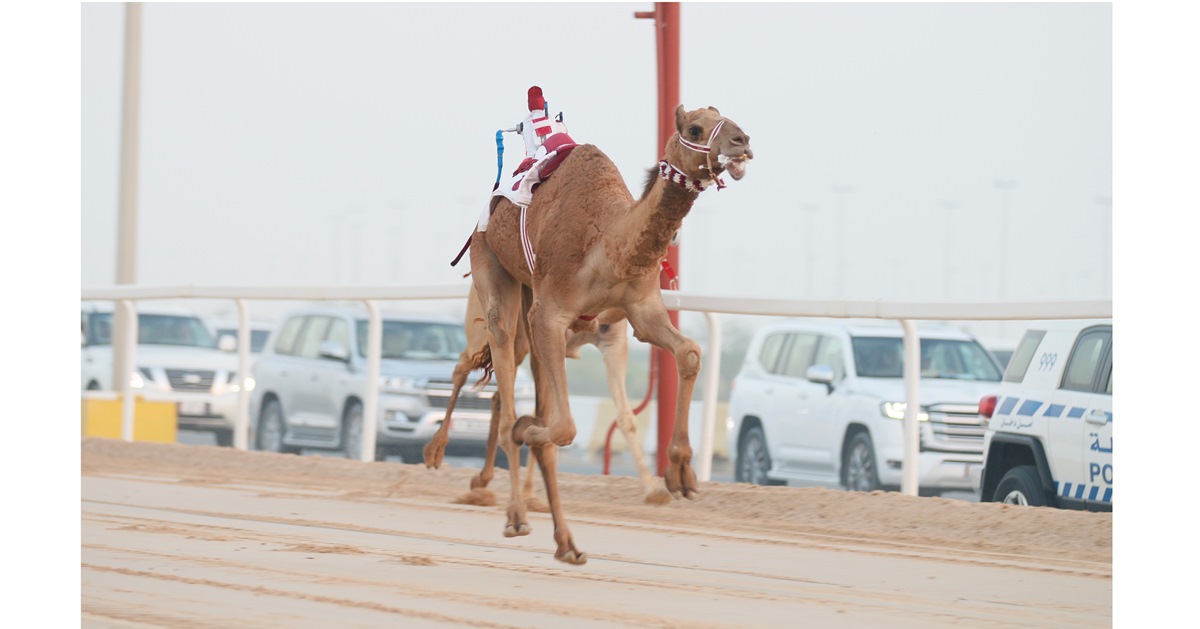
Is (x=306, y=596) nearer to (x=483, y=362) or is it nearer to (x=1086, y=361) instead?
(x=483, y=362)

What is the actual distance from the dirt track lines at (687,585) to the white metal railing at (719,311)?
297 centimetres

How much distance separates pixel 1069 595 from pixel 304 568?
357 cm

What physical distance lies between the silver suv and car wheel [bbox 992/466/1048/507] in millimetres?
9200

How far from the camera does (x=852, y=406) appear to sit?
→ 55.8 feet

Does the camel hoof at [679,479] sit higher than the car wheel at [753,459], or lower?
higher

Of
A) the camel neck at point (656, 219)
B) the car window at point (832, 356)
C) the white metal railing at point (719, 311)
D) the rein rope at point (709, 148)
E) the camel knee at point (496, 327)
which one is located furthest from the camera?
the car window at point (832, 356)

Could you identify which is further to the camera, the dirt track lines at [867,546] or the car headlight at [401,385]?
the car headlight at [401,385]

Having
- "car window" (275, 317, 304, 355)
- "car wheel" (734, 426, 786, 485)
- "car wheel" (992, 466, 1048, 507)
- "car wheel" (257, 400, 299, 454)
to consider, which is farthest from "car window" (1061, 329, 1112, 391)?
"car window" (275, 317, 304, 355)

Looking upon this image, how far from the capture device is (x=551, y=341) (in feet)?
27.2

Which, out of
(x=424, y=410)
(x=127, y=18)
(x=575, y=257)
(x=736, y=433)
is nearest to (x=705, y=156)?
(x=575, y=257)

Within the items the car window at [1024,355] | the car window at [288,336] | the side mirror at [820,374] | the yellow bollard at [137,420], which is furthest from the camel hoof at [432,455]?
the car window at [288,336]

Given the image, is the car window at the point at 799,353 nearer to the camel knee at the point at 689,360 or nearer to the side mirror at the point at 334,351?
the side mirror at the point at 334,351

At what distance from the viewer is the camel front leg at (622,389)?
11.7 meters
